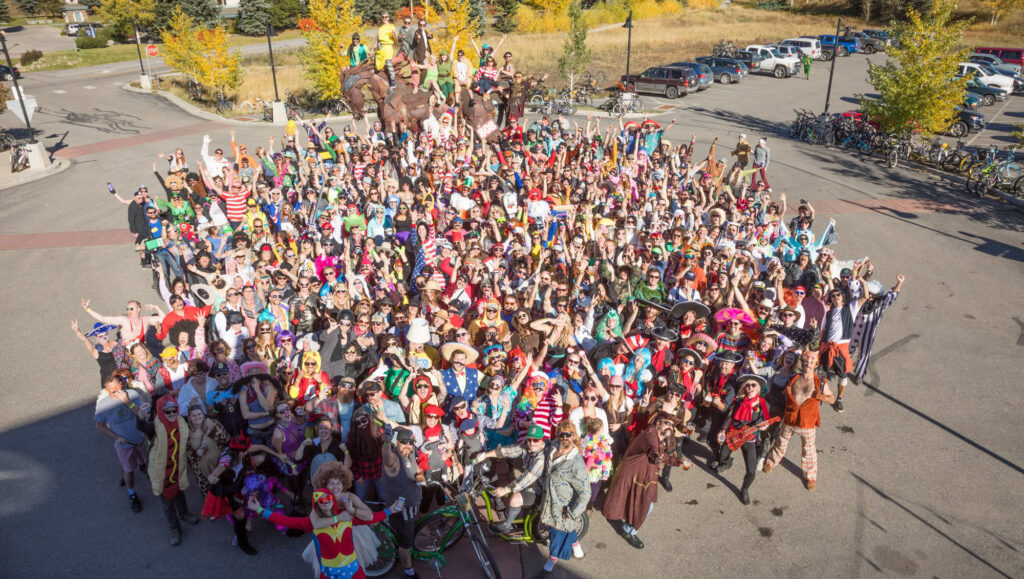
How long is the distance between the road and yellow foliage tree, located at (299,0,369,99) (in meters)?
14.5

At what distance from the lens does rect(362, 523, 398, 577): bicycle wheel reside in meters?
5.44

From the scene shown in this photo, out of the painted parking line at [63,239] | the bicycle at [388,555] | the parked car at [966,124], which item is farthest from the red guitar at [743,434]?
the parked car at [966,124]

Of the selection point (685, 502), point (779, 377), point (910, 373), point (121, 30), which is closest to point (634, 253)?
point (779, 377)

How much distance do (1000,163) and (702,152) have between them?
8846 mm

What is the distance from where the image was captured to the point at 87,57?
45844mm

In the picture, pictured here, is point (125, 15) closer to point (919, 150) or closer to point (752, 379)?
point (919, 150)

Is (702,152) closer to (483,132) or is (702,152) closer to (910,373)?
(483,132)

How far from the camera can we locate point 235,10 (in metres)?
60.4

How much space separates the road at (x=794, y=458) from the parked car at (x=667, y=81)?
18906mm

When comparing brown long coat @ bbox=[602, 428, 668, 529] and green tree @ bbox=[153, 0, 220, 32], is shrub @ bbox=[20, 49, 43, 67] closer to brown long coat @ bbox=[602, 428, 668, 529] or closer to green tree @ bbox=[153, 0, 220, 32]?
green tree @ bbox=[153, 0, 220, 32]

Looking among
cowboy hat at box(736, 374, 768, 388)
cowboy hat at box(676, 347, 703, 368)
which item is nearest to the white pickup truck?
cowboy hat at box(676, 347, 703, 368)

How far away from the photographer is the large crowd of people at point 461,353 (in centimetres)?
579

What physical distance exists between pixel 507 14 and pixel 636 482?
187ft

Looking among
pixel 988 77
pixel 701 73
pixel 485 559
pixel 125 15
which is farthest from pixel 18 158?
pixel 988 77
